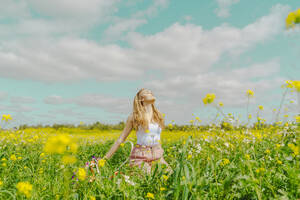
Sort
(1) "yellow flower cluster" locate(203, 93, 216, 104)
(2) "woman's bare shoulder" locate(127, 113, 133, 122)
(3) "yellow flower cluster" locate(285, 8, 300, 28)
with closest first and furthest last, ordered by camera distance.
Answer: (3) "yellow flower cluster" locate(285, 8, 300, 28), (1) "yellow flower cluster" locate(203, 93, 216, 104), (2) "woman's bare shoulder" locate(127, 113, 133, 122)

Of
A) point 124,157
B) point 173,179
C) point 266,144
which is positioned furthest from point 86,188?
point 124,157

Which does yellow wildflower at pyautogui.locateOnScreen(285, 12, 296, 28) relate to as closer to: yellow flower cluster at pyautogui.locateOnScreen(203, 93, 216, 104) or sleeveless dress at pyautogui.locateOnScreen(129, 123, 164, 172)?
yellow flower cluster at pyautogui.locateOnScreen(203, 93, 216, 104)


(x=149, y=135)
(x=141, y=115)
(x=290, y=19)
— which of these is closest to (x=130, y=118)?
(x=141, y=115)

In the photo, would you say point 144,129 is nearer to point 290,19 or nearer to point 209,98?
point 209,98

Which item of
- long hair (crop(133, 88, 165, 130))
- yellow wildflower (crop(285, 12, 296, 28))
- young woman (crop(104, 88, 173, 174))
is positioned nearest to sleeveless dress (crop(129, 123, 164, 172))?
young woman (crop(104, 88, 173, 174))

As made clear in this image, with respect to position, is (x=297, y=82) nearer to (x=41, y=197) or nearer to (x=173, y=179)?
(x=173, y=179)

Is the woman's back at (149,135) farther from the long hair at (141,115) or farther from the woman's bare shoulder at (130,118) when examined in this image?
the woman's bare shoulder at (130,118)

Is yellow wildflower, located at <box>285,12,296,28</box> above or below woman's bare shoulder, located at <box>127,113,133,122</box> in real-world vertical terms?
above

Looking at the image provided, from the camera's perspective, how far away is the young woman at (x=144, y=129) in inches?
196

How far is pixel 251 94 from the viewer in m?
4.73

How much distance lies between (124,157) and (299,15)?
18.1 ft

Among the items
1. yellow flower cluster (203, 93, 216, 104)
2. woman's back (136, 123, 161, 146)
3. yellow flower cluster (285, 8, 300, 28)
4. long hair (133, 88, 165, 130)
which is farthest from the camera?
long hair (133, 88, 165, 130)

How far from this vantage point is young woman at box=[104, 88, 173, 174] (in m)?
4.97

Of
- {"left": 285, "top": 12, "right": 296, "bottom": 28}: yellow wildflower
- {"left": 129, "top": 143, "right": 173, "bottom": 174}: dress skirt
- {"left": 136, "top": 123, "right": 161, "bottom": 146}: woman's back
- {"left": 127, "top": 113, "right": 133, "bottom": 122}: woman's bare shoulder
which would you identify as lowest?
→ {"left": 129, "top": 143, "right": 173, "bottom": 174}: dress skirt
